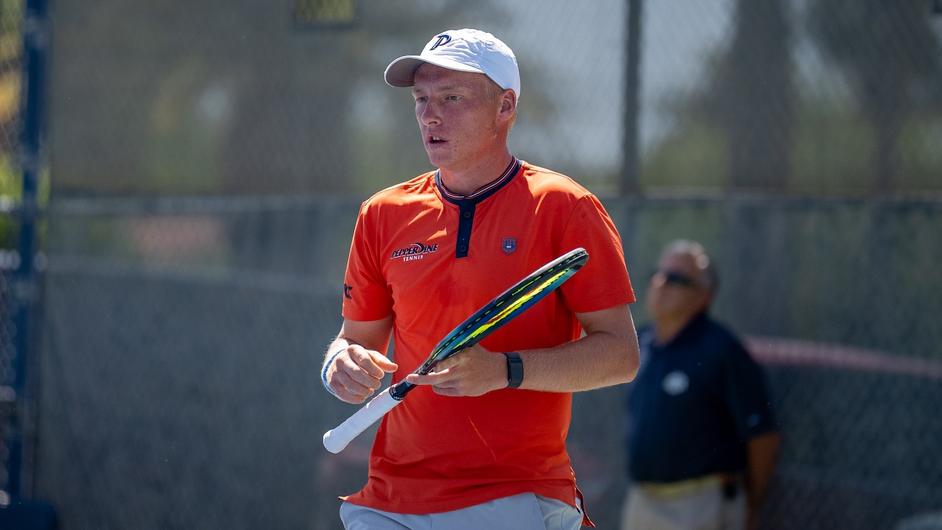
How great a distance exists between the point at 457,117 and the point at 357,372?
694 mm

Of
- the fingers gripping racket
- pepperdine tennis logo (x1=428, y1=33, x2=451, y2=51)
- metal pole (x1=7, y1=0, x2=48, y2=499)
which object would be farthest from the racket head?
metal pole (x1=7, y1=0, x2=48, y2=499)

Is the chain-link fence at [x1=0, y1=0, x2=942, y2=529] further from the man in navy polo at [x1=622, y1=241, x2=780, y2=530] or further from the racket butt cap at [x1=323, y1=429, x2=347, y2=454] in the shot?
the racket butt cap at [x1=323, y1=429, x2=347, y2=454]

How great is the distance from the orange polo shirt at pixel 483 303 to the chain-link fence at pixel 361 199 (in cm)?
223

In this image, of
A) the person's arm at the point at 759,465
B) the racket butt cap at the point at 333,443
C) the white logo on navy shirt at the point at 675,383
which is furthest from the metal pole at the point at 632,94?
the racket butt cap at the point at 333,443

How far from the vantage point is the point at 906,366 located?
476 cm

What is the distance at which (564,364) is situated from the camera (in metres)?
2.81

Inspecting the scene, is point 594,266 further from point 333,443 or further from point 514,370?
point 333,443

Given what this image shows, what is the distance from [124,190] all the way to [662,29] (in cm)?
333

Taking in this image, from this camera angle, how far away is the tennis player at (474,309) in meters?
2.90

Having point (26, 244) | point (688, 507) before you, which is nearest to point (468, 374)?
point (688, 507)

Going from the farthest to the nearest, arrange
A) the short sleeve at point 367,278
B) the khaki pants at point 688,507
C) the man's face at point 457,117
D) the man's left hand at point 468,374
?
the khaki pants at point 688,507, the short sleeve at point 367,278, the man's face at point 457,117, the man's left hand at point 468,374

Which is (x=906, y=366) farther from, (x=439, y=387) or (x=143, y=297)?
(x=143, y=297)

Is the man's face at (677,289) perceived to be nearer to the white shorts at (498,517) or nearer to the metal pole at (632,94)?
the metal pole at (632,94)

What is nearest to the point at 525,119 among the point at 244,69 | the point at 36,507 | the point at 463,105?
the point at 244,69
